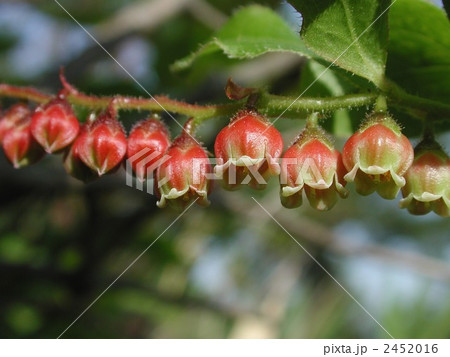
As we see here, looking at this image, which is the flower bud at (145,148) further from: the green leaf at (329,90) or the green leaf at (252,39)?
the green leaf at (329,90)

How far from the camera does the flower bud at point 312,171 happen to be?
4.46 feet

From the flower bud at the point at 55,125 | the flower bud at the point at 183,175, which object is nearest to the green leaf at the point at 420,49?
the flower bud at the point at 183,175

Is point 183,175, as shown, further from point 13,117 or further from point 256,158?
point 13,117

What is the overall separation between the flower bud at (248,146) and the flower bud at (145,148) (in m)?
0.16

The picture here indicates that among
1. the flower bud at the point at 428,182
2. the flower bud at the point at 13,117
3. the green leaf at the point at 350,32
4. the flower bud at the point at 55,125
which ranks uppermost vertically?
the green leaf at the point at 350,32

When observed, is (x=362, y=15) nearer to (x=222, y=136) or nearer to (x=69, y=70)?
(x=222, y=136)

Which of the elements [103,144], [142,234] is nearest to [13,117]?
[103,144]

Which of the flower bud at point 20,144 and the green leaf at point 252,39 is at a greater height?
the green leaf at point 252,39

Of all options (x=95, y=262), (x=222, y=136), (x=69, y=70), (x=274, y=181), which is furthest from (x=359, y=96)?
(x=274, y=181)

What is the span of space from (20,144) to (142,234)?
102 inches


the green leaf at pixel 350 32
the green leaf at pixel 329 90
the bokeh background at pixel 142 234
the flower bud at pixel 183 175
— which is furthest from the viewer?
the bokeh background at pixel 142 234

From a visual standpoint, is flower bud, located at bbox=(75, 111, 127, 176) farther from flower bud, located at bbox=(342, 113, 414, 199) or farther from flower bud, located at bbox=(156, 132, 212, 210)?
flower bud, located at bbox=(342, 113, 414, 199)

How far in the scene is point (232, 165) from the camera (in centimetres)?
139

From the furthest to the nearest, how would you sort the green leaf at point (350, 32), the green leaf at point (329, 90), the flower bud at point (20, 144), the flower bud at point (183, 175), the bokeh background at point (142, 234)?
the bokeh background at point (142, 234) → the green leaf at point (329, 90) → the flower bud at point (20, 144) → the flower bud at point (183, 175) → the green leaf at point (350, 32)
